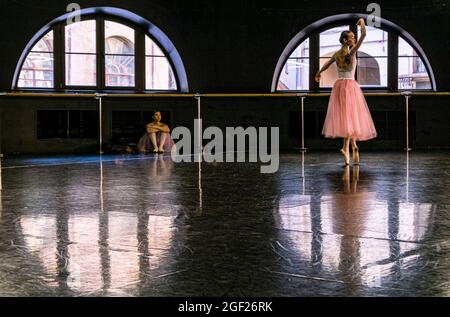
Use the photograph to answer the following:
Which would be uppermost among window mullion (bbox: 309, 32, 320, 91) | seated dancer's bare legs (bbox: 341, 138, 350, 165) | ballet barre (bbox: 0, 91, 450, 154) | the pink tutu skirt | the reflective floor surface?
window mullion (bbox: 309, 32, 320, 91)

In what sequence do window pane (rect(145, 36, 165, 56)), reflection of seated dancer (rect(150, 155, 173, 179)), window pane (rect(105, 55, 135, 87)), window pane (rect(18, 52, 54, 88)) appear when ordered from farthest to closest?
window pane (rect(145, 36, 165, 56))
window pane (rect(105, 55, 135, 87))
window pane (rect(18, 52, 54, 88))
reflection of seated dancer (rect(150, 155, 173, 179))

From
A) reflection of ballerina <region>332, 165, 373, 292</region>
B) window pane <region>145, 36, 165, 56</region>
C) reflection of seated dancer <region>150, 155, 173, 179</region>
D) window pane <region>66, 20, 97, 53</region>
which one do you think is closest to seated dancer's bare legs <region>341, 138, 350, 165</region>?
reflection of seated dancer <region>150, 155, 173, 179</region>

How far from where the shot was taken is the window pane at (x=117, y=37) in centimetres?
1247

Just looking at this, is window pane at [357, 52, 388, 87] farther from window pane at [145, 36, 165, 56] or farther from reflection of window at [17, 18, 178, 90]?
window pane at [145, 36, 165, 56]

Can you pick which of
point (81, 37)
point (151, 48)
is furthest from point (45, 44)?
point (151, 48)

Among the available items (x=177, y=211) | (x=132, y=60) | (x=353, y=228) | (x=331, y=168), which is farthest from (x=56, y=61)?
(x=353, y=228)

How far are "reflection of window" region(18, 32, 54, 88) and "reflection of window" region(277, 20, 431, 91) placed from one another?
4.28 metres

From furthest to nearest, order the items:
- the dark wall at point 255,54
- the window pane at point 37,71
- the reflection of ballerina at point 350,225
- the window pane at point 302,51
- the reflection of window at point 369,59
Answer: the window pane at point 302,51
the reflection of window at point 369,59
the dark wall at point 255,54
the window pane at point 37,71
the reflection of ballerina at point 350,225

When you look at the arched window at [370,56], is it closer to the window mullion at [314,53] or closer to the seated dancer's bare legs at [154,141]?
the window mullion at [314,53]

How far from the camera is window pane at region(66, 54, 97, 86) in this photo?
12281 mm

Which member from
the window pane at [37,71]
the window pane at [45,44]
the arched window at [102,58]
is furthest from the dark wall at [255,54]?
the window pane at [45,44]

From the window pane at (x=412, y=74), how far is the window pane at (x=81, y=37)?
5.71m

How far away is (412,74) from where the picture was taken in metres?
12.9

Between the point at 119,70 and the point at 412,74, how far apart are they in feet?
18.0
